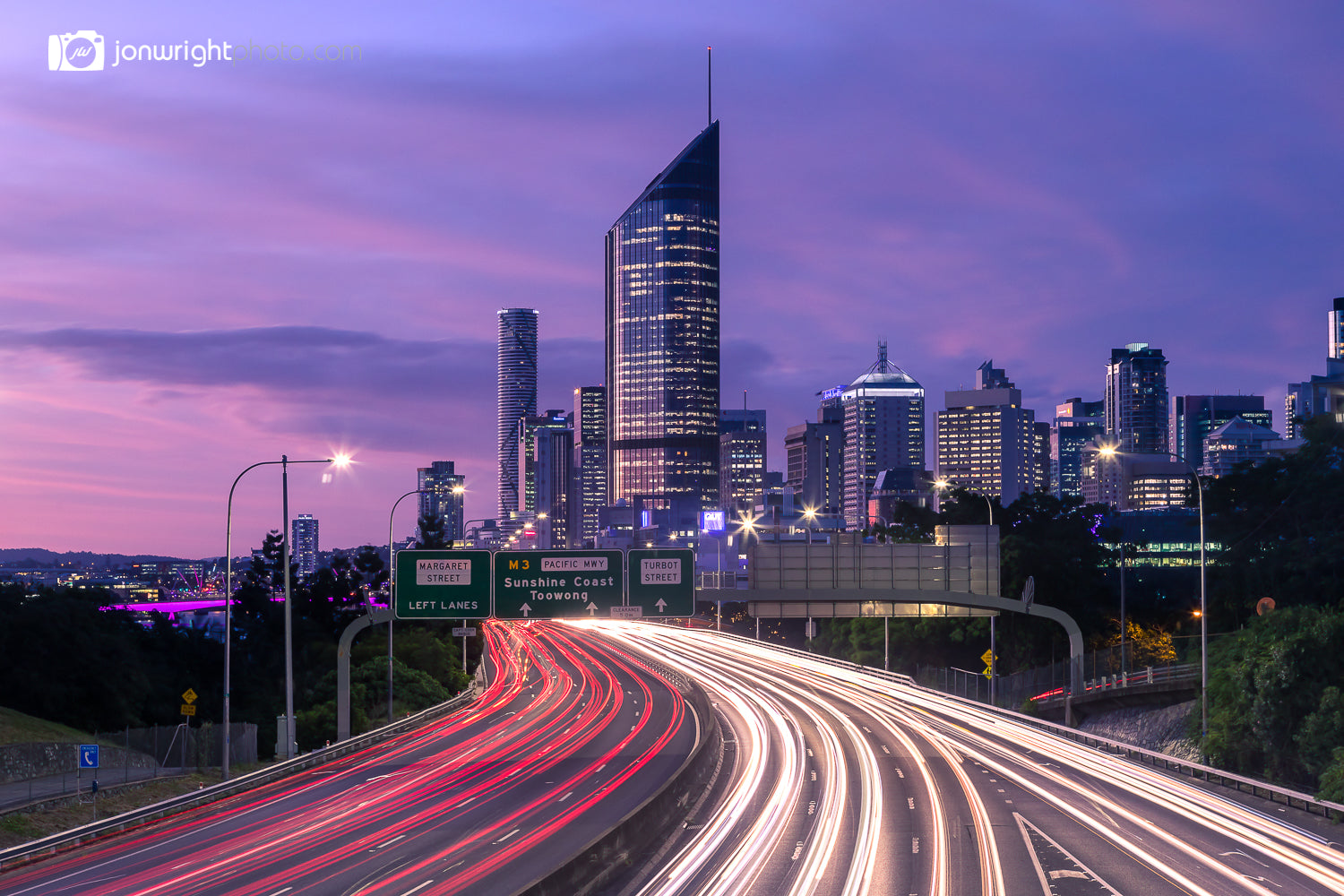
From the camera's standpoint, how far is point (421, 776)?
46.8 meters

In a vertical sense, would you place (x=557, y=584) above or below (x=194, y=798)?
above

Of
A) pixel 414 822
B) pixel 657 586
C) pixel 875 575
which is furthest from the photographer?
pixel 875 575

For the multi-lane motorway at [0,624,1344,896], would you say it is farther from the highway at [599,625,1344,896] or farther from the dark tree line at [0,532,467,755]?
the dark tree line at [0,532,467,755]

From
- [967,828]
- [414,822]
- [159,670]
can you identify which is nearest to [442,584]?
[414,822]

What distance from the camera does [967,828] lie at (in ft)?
113

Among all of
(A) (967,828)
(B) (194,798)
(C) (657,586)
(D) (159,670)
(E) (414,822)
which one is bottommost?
(D) (159,670)

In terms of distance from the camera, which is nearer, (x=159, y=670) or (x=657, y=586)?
(x=657, y=586)

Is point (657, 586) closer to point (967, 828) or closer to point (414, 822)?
point (414, 822)

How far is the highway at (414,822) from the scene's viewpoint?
93.4ft

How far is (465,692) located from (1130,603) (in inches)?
2234

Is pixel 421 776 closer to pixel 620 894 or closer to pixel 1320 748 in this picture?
pixel 620 894

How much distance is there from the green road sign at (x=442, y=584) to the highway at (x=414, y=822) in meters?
5.88

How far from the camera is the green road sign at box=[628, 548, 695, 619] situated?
2048 inches

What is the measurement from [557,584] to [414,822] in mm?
16584
